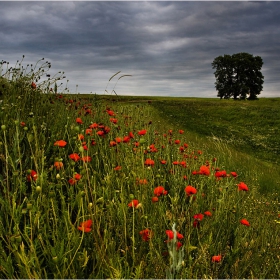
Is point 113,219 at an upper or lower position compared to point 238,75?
lower

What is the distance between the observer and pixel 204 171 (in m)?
2.86

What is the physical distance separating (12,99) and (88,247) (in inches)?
152

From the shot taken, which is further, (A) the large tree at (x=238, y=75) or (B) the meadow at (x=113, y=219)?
(A) the large tree at (x=238, y=75)

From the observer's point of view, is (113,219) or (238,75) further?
(238,75)

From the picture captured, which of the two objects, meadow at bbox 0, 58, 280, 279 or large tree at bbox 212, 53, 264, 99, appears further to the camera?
large tree at bbox 212, 53, 264, 99

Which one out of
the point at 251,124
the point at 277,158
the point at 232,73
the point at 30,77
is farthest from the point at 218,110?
Answer: the point at 232,73

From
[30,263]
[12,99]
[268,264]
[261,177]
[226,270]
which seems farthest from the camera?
[261,177]

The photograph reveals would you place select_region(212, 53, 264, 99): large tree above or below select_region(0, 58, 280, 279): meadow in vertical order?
above

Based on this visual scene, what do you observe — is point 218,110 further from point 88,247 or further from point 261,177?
point 88,247

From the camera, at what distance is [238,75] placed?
58.6m

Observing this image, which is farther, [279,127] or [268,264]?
[279,127]

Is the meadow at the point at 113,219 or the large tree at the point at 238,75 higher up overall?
the large tree at the point at 238,75

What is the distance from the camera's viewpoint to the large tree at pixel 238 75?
57938 millimetres

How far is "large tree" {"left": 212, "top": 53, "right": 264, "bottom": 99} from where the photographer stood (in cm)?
5794
